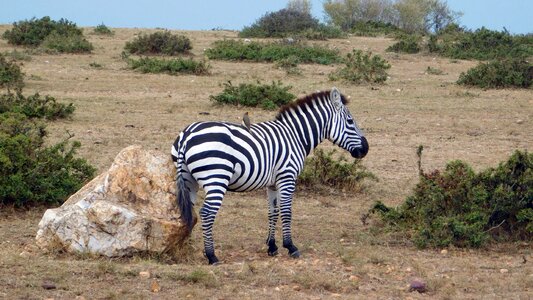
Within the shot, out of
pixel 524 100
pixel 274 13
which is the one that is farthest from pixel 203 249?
pixel 274 13

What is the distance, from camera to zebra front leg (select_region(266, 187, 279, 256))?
26.5ft

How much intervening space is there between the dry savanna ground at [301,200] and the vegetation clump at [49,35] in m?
0.66

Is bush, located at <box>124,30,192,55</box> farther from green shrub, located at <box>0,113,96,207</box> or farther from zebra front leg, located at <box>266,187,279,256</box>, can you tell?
zebra front leg, located at <box>266,187,279,256</box>

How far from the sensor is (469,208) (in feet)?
28.6

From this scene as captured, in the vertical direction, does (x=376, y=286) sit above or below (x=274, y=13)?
below

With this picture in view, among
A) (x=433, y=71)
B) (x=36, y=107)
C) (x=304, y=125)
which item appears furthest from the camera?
(x=433, y=71)

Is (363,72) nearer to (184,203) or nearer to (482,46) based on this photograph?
(482,46)

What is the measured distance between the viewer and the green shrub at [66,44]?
23.4m

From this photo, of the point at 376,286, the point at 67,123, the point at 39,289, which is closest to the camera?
the point at 39,289

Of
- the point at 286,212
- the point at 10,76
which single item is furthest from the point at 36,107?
the point at 286,212

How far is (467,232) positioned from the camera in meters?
8.27

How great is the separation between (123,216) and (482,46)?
2129 centimetres

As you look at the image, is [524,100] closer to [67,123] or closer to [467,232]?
[67,123]

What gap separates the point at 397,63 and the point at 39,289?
62.0 ft
